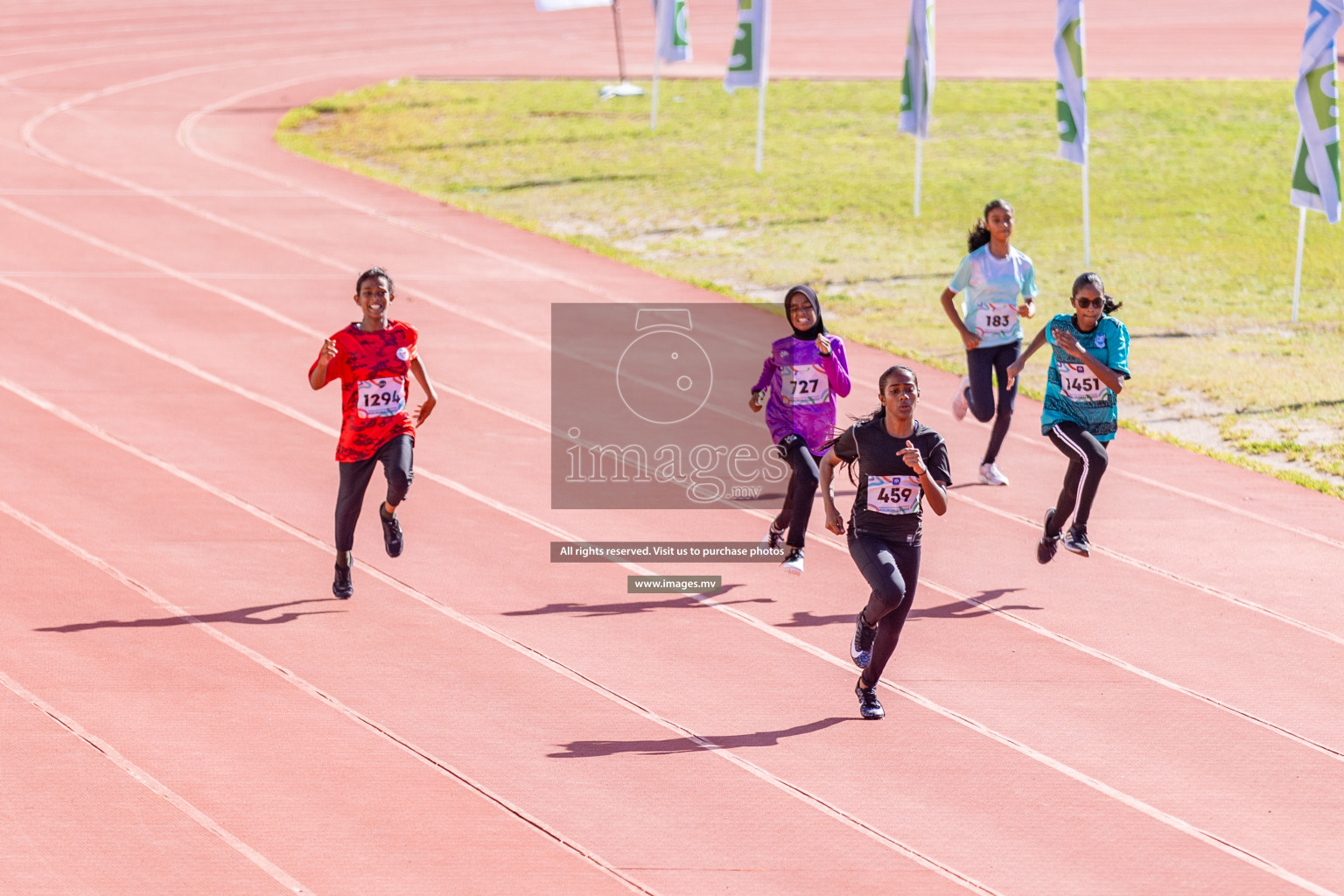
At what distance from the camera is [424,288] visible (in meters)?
19.2

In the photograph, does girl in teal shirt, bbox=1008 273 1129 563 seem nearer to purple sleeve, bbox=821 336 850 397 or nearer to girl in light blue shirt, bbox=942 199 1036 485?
purple sleeve, bbox=821 336 850 397

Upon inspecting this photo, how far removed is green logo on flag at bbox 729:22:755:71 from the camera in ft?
84.3

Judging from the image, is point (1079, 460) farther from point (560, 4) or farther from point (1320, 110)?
point (560, 4)

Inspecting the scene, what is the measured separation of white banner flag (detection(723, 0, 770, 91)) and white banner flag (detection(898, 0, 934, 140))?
3139mm

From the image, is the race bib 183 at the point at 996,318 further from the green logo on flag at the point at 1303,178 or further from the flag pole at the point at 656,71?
the flag pole at the point at 656,71

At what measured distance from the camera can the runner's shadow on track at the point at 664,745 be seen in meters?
8.27

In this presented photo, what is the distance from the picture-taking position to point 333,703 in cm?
875

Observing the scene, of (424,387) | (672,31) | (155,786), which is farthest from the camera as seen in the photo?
(672,31)

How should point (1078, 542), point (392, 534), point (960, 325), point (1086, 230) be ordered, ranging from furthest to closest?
point (1086, 230)
point (960, 325)
point (1078, 542)
point (392, 534)

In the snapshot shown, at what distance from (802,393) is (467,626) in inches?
101

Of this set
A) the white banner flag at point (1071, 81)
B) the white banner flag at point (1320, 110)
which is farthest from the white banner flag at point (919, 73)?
the white banner flag at point (1320, 110)

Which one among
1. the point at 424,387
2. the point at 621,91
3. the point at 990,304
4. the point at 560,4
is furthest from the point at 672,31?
the point at 424,387

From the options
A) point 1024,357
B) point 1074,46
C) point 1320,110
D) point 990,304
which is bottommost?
point 1024,357

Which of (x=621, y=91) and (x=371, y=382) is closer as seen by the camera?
(x=371, y=382)
